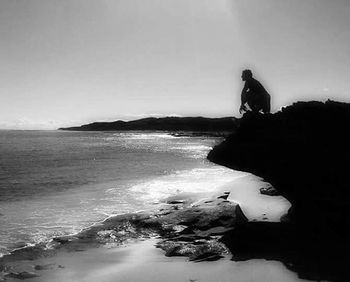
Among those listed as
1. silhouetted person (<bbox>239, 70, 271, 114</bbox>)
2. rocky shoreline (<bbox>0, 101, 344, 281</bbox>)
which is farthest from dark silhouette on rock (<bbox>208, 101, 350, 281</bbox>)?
silhouetted person (<bbox>239, 70, 271, 114</bbox>)

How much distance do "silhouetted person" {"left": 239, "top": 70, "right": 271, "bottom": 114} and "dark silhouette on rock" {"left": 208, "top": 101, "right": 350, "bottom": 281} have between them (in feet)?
5.24

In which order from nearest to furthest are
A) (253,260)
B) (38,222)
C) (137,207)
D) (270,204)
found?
(253,260)
(270,204)
(38,222)
(137,207)

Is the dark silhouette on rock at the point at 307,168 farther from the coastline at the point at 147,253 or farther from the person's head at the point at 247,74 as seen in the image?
the person's head at the point at 247,74

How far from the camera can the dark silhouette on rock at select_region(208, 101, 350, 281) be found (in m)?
8.38

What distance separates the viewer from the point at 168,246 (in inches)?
492

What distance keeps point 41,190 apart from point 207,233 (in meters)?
19.7

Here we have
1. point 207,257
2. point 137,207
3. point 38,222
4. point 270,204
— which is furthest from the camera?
point 137,207

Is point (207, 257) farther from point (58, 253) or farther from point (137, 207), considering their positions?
point (137, 207)

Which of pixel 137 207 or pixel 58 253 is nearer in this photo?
pixel 58 253

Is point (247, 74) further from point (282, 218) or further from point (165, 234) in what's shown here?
point (165, 234)

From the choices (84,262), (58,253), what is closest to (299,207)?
(84,262)

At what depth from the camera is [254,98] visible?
35.9 feet

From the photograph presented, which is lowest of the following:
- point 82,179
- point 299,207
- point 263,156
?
point 82,179

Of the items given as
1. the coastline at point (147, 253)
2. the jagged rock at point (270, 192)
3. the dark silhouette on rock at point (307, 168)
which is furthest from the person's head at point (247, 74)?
the jagged rock at point (270, 192)
